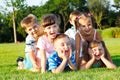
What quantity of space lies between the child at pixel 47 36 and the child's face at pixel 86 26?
0.53m

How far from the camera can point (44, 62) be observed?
5.82m

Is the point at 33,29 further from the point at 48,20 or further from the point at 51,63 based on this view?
the point at 51,63

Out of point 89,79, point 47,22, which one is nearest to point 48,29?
point 47,22

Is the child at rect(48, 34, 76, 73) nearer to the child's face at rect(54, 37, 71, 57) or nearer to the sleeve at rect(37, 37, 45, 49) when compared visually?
the child's face at rect(54, 37, 71, 57)

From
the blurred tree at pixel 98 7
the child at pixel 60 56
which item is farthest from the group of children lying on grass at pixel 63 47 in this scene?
the blurred tree at pixel 98 7

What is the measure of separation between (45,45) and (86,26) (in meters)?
0.81

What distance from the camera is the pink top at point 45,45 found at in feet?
19.8

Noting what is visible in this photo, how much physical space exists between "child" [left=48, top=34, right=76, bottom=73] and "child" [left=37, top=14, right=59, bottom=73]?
0.12m

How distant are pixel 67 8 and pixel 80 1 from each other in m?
5.10

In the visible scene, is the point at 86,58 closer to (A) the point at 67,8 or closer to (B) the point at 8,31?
(B) the point at 8,31

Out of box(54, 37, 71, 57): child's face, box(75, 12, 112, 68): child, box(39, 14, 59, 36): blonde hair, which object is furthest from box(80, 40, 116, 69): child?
box(39, 14, 59, 36): blonde hair

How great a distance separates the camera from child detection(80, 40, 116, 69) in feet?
19.7

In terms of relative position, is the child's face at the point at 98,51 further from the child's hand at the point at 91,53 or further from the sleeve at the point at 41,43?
the sleeve at the point at 41,43

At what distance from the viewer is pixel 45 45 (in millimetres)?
6086
